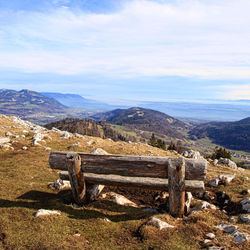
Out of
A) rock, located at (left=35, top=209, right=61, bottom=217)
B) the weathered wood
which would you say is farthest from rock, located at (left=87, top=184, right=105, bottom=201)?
rock, located at (left=35, top=209, right=61, bottom=217)

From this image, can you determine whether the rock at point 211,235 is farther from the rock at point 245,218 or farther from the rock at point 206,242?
the rock at point 245,218

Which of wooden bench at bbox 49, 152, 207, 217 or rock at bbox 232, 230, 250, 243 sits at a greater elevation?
wooden bench at bbox 49, 152, 207, 217

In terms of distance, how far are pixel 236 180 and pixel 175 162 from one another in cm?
812

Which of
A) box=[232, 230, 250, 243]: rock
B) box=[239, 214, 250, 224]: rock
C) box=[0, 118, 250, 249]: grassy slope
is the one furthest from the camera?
box=[239, 214, 250, 224]: rock

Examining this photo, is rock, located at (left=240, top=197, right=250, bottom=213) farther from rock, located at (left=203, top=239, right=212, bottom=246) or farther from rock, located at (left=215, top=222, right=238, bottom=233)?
rock, located at (left=203, top=239, right=212, bottom=246)

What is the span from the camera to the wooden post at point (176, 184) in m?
8.20

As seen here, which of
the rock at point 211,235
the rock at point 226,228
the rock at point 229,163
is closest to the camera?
the rock at point 211,235

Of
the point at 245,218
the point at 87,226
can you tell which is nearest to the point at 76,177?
the point at 87,226

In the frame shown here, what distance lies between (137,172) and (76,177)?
3.09 metres

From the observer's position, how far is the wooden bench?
8344mm

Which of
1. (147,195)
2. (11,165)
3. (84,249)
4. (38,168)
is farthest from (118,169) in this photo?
(11,165)

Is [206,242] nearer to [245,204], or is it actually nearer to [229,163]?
[245,204]

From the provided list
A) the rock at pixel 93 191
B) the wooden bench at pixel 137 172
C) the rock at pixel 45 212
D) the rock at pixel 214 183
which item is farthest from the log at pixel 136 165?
the rock at pixel 214 183

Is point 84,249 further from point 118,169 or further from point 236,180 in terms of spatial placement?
point 236,180
